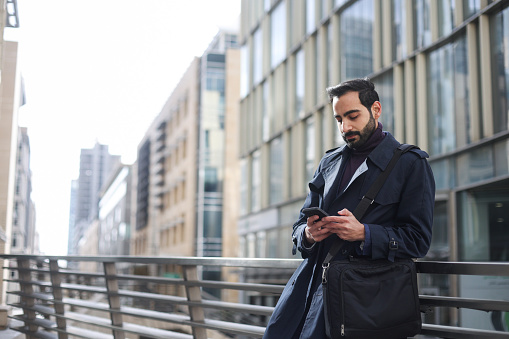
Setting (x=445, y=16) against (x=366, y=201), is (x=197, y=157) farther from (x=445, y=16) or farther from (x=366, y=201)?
(x=366, y=201)

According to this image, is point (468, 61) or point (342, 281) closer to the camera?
point (342, 281)

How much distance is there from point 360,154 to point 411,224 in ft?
1.40

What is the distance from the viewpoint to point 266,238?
99.3 feet

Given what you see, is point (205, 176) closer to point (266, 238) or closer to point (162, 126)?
point (162, 126)

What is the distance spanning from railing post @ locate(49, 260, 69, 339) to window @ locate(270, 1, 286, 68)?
75.3 feet

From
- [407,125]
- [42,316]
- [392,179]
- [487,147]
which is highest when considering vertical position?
[407,125]

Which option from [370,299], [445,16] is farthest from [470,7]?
[370,299]

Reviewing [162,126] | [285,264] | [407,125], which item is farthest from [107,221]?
[285,264]

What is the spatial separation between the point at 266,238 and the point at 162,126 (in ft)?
165

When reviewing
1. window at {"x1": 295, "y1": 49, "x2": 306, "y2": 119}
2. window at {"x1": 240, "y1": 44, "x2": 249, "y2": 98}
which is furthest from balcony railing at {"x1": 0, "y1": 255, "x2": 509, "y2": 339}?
window at {"x1": 240, "y1": 44, "x2": 249, "y2": 98}

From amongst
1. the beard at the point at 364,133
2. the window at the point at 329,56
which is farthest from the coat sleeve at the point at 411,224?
the window at the point at 329,56

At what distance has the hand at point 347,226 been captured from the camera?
8.92 ft

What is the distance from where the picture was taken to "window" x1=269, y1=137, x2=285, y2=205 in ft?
96.6

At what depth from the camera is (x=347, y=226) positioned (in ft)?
8.90
